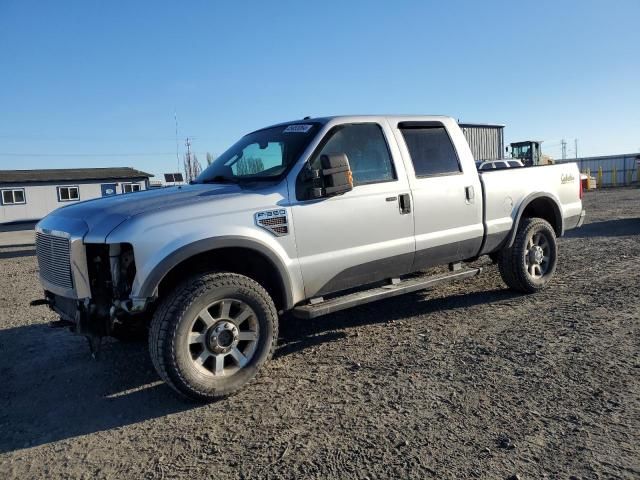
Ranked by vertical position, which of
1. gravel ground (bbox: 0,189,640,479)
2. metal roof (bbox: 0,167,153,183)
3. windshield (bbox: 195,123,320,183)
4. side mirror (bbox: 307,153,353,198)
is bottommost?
gravel ground (bbox: 0,189,640,479)

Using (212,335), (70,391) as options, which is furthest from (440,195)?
(70,391)

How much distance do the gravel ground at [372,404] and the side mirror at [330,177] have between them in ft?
4.71

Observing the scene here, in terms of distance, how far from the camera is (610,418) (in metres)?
3.01

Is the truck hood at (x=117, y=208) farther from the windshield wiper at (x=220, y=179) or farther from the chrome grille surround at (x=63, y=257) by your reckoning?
the windshield wiper at (x=220, y=179)

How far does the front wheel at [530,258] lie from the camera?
→ 5723 mm

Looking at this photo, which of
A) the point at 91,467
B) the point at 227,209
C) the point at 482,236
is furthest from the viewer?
the point at 482,236

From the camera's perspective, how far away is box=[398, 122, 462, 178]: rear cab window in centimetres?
493

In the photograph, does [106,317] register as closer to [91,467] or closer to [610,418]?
[91,467]

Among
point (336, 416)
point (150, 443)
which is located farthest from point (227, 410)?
point (336, 416)

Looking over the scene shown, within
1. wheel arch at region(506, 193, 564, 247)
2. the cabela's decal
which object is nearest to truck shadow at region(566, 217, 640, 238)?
the cabela's decal

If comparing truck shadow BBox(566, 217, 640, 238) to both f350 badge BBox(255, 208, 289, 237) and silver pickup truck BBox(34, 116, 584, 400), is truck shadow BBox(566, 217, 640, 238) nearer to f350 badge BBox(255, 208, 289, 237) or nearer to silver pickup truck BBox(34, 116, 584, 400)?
silver pickup truck BBox(34, 116, 584, 400)

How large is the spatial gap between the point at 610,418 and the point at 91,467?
10.1 feet

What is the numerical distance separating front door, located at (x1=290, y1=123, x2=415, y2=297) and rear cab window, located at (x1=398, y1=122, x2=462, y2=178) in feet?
0.85

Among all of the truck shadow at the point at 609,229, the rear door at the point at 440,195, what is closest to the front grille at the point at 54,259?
the rear door at the point at 440,195
